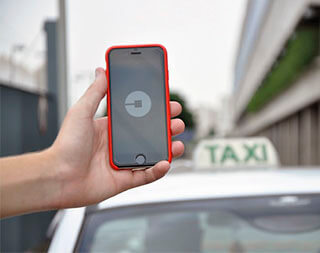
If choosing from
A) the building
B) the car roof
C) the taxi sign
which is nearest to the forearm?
the car roof

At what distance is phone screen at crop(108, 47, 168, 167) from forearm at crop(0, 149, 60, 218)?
0.50 feet

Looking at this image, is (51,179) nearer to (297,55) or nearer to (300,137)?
(297,55)

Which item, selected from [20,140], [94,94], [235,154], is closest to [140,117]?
[94,94]

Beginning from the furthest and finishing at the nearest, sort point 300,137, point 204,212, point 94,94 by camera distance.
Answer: point 300,137 < point 204,212 < point 94,94

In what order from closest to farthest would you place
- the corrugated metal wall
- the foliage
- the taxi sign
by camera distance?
the taxi sign < the foliage < the corrugated metal wall

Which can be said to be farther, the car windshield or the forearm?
the car windshield

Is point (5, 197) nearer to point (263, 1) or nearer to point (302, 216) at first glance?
point (302, 216)

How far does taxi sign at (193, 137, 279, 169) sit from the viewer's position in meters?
3.45

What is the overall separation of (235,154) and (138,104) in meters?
2.15

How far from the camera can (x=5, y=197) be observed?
1.29 metres

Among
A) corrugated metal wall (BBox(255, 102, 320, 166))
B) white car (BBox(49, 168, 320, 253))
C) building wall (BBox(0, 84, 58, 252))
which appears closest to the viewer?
white car (BBox(49, 168, 320, 253))

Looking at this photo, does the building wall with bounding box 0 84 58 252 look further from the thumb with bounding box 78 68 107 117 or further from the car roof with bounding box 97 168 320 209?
the thumb with bounding box 78 68 107 117

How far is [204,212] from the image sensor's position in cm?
250

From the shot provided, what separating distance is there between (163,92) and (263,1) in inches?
1397
